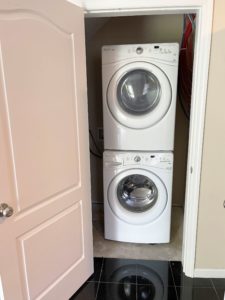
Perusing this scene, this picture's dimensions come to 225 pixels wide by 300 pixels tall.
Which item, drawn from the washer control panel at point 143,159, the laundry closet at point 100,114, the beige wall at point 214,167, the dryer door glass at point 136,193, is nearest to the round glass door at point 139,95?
the washer control panel at point 143,159

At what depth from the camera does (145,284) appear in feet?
5.52

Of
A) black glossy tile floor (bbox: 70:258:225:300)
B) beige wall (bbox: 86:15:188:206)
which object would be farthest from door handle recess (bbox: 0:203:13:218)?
beige wall (bbox: 86:15:188:206)

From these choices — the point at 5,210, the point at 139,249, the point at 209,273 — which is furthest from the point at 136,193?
the point at 5,210

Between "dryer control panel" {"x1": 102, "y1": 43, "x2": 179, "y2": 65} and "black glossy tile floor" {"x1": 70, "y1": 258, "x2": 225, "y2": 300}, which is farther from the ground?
"dryer control panel" {"x1": 102, "y1": 43, "x2": 179, "y2": 65}

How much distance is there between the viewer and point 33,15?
107 cm

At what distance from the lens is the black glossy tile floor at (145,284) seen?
1.59 metres

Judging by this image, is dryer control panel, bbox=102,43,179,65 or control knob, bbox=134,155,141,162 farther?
control knob, bbox=134,155,141,162

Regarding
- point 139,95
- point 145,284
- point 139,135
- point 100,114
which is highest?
point 139,95

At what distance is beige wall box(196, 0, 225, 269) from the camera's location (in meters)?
1.36

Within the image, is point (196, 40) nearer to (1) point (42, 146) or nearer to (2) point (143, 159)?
(2) point (143, 159)

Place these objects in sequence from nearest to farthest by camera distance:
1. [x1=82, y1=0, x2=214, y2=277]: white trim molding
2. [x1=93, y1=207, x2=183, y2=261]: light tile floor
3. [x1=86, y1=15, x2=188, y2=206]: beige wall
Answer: [x1=82, y1=0, x2=214, y2=277]: white trim molding → [x1=93, y1=207, x2=183, y2=261]: light tile floor → [x1=86, y1=15, x2=188, y2=206]: beige wall

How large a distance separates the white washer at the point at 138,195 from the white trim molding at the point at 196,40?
1.08ft

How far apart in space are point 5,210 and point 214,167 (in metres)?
1.28

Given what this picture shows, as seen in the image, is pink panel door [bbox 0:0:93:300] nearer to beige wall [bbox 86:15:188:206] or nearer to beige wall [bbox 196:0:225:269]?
beige wall [bbox 196:0:225:269]
